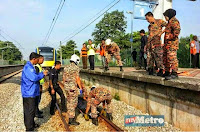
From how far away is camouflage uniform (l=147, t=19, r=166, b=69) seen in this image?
602 centimetres

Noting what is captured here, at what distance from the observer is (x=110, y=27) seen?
54.6 metres

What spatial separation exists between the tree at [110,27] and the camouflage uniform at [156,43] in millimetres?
47171

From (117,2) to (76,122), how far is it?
9.39m

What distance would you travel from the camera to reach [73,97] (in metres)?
5.60

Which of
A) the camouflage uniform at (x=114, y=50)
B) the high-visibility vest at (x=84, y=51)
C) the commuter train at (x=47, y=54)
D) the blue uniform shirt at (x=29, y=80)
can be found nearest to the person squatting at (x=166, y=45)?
the camouflage uniform at (x=114, y=50)

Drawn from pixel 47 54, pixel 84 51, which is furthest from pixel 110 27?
pixel 84 51

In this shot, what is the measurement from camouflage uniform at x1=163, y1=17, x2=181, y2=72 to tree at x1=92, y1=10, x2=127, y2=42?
48.2 meters

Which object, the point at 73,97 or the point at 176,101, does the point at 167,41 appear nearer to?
the point at 176,101

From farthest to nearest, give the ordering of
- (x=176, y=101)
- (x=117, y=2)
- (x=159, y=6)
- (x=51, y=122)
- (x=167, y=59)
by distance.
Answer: (x=117, y=2)
(x=159, y=6)
(x=51, y=122)
(x=167, y=59)
(x=176, y=101)

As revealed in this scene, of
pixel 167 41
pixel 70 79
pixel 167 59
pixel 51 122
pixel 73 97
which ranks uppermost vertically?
pixel 167 41

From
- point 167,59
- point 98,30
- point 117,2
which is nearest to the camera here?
point 167,59

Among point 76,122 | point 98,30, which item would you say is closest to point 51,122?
point 76,122

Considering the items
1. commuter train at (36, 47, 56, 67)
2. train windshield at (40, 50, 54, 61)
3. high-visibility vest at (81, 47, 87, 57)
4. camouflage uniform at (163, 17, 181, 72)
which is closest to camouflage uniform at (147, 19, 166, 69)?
camouflage uniform at (163, 17, 181, 72)

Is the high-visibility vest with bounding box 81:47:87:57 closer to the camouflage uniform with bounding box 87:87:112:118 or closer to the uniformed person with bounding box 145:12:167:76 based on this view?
the uniformed person with bounding box 145:12:167:76
